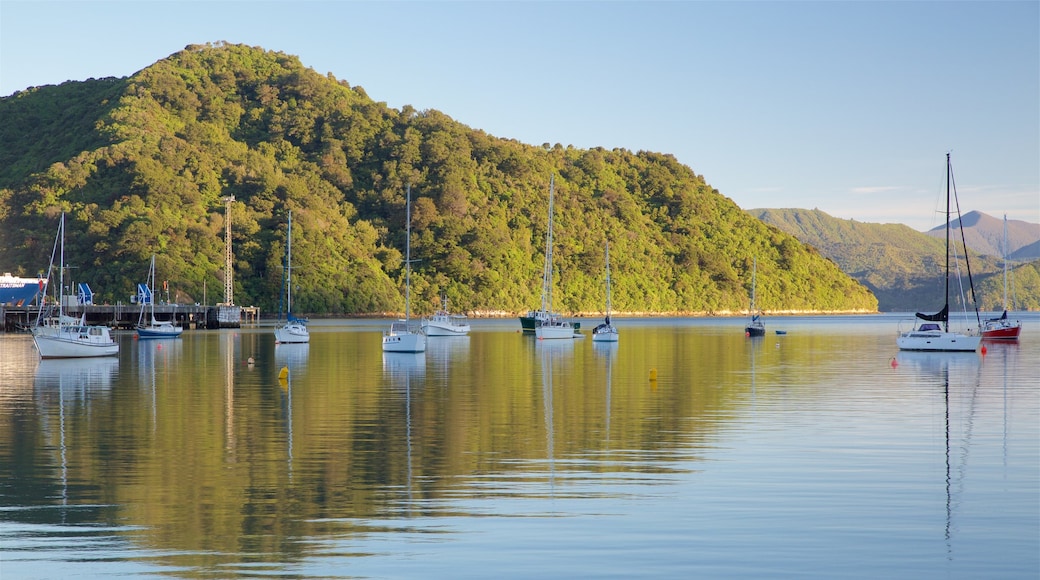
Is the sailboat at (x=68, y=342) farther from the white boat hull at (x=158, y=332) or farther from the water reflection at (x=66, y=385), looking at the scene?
the white boat hull at (x=158, y=332)

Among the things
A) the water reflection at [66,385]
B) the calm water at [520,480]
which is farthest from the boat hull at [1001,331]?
the water reflection at [66,385]

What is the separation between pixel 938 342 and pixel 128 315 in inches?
3443

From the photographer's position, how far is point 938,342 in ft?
217

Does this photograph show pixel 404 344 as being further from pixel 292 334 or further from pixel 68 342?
pixel 68 342

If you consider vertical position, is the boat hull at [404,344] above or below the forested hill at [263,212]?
below

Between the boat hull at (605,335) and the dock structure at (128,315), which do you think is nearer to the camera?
the boat hull at (605,335)

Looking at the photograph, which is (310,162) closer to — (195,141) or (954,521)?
(195,141)

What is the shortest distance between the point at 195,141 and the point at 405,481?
177133mm

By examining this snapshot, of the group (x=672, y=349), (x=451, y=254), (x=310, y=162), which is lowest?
(x=672, y=349)

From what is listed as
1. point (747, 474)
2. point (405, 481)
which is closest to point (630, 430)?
point (747, 474)

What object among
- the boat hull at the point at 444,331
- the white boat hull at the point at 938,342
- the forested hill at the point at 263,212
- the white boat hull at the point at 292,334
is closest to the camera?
the white boat hull at the point at 938,342

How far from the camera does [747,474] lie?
18797 mm

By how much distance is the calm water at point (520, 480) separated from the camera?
41.7 ft

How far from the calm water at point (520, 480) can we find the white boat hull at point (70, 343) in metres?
19.3
